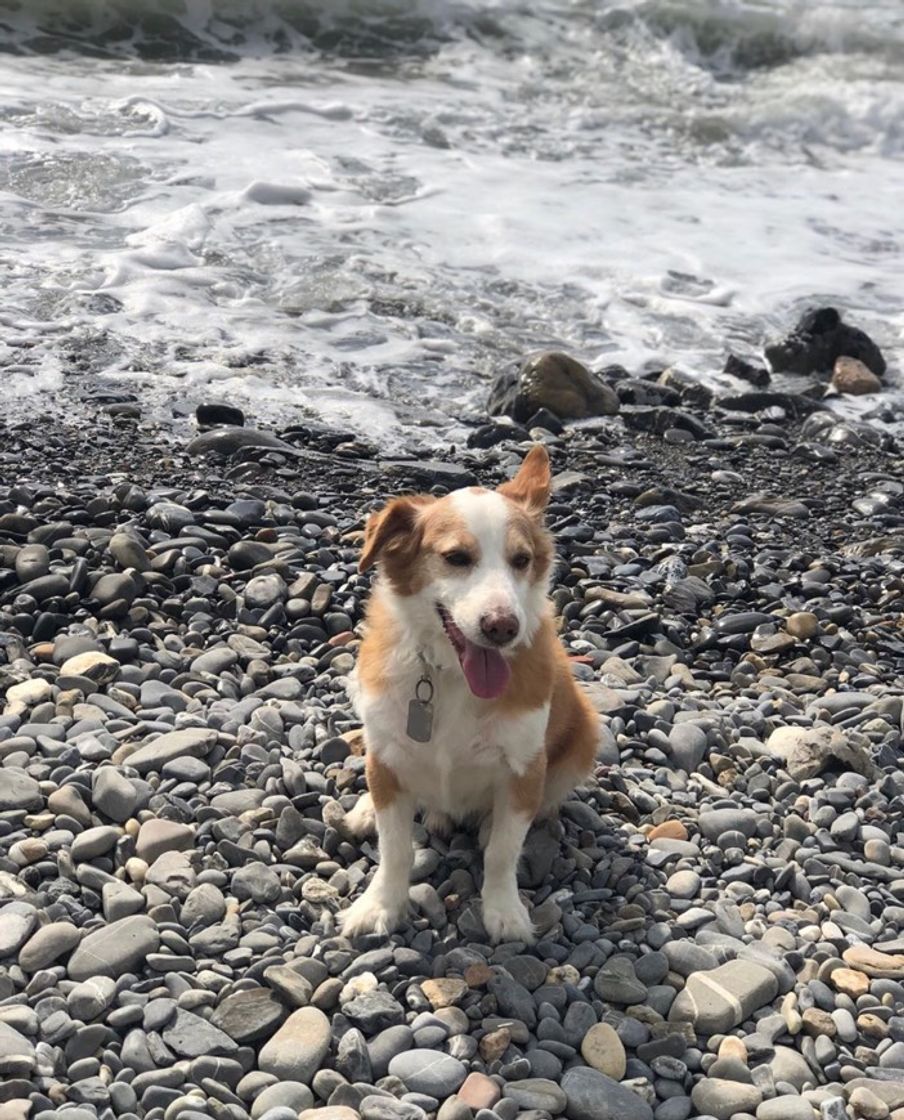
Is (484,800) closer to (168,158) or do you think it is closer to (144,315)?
(144,315)

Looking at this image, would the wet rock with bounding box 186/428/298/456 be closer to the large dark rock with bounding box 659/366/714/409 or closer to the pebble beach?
the pebble beach

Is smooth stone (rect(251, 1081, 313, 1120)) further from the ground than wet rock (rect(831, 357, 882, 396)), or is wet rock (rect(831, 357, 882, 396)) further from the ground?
smooth stone (rect(251, 1081, 313, 1120))

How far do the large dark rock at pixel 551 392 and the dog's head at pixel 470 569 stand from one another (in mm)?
4501

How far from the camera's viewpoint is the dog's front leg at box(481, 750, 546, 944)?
3844 mm

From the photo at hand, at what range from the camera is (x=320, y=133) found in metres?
14.4

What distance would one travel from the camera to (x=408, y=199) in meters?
12.8

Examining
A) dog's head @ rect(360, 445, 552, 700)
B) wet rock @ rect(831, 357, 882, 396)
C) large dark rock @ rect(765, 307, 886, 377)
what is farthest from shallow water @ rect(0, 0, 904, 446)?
dog's head @ rect(360, 445, 552, 700)

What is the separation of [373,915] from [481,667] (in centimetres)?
82

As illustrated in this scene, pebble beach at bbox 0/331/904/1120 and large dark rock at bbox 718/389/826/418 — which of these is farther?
large dark rock at bbox 718/389/826/418

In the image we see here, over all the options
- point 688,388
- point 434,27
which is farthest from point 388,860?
point 434,27

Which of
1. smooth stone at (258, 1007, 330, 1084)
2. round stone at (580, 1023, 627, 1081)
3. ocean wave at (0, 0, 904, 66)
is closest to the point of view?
smooth stone at (258, 1007, 330, 1084)

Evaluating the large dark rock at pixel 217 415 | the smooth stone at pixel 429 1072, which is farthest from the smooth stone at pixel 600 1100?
the large dark rock at pixel 217 415

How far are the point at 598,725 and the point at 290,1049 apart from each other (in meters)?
1.62

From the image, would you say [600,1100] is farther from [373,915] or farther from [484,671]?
[484,671]
